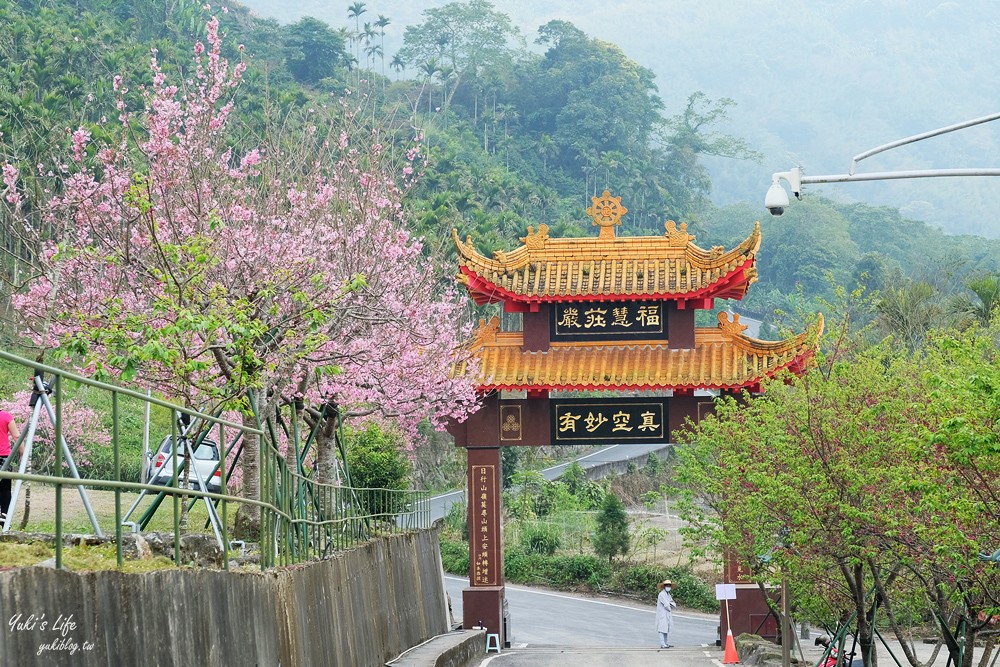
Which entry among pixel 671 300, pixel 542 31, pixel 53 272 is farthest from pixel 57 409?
pixel 542 31

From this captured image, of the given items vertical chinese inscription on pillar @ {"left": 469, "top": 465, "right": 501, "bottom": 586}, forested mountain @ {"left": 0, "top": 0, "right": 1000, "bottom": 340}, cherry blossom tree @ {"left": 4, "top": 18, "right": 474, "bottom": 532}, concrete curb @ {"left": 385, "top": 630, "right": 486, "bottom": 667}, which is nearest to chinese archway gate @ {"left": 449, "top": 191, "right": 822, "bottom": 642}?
vertical chinese inscription on pillar @ {"left": 469, "top": 465, "right": 501, "bottom": 586}

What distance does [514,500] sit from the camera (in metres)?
47.5

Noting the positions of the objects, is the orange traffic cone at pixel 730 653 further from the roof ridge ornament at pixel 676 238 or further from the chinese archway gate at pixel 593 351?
the roof ridge ornament at pixel 676 238

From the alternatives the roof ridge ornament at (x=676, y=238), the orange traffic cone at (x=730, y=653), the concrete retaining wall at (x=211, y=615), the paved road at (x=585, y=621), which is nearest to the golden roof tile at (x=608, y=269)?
the roof ridge ornament at (x=676, y=238)

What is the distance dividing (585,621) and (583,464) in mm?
29155

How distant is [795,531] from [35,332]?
10182 millimetres

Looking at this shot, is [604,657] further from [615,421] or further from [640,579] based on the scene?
[640,579]

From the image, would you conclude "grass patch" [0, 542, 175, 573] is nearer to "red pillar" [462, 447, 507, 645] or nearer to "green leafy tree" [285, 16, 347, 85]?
"red pillar" [462, 447, 507, 645]

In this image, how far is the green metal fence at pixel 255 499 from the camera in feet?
25.0

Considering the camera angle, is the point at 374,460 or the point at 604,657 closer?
the point at 604,657

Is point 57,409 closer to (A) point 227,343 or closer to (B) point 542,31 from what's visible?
(A) point 227,343

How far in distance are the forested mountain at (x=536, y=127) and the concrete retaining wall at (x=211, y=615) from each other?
44.3 m

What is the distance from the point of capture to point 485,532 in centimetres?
2608

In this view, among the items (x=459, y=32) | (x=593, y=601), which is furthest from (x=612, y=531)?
(x=459, y=32)
